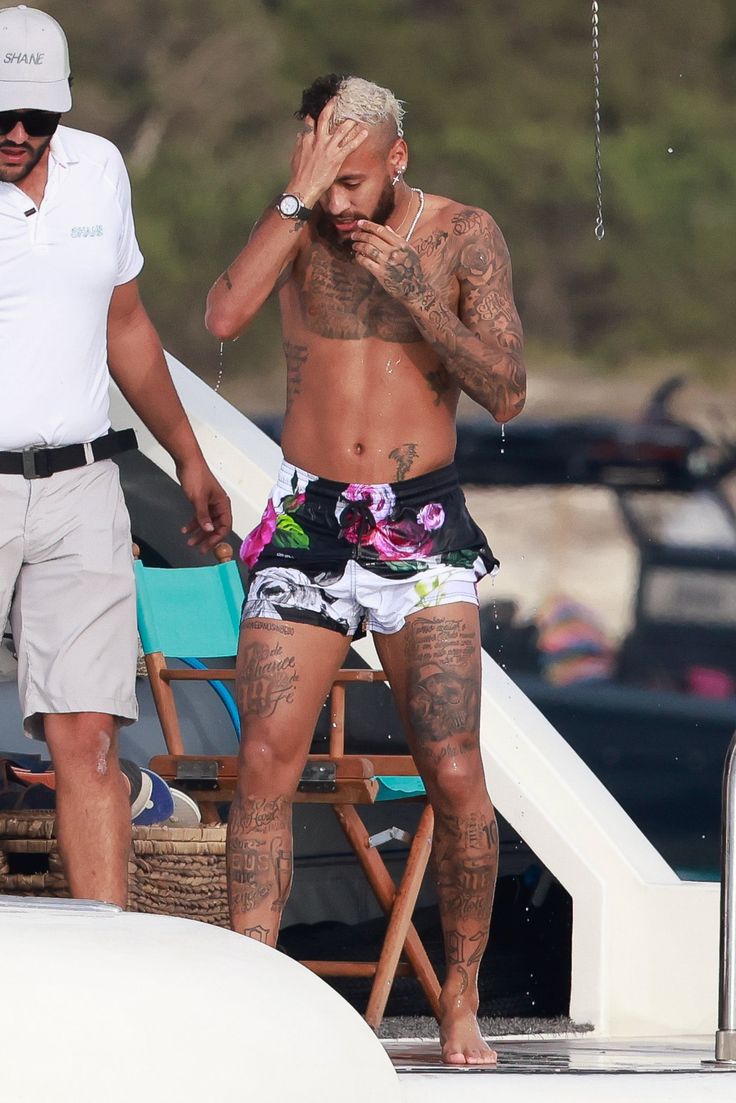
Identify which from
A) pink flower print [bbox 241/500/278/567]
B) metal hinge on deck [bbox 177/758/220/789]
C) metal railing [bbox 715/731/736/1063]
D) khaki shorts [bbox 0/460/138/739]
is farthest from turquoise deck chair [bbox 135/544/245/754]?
metal railing [bbox 715/731/736/1063]

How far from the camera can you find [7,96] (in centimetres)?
348

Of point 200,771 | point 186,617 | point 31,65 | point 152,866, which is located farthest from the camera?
point 186,617

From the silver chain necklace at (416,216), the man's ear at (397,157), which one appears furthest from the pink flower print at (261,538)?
the man's ear at (397,157)

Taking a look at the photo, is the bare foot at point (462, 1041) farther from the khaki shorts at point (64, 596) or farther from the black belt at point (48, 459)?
the black belt at point (48, 459)

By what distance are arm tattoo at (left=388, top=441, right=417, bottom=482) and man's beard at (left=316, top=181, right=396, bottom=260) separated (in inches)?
15.2

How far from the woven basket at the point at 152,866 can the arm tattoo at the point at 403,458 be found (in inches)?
51.8

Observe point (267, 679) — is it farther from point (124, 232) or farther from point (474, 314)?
point (124, 232)

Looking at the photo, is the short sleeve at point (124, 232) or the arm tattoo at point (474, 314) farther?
the short sleeve at point (124, 232)

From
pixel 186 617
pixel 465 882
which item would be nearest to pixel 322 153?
pixel 465 882

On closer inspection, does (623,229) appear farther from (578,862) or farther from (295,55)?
(578,862)

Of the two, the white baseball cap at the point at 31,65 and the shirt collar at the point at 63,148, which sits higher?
the white baseball cap at the point at 31,65

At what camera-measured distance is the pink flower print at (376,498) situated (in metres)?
3.64

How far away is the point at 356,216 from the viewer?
12.0 ft

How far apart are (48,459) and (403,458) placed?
26.8 inches
